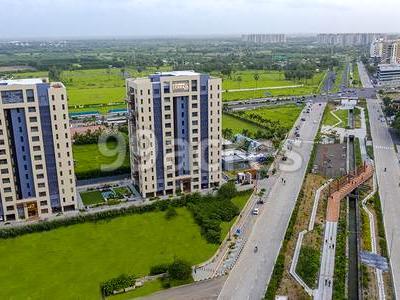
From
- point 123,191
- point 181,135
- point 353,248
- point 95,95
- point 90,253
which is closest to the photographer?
point 90,253

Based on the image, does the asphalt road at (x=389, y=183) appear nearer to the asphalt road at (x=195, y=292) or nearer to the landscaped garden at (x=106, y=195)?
the asphalt road at (x=195, y=292)

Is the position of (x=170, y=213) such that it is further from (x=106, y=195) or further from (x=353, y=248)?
(x=353, y=248)

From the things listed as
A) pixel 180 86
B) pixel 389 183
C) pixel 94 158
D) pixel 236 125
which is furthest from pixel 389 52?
pixel 180 86

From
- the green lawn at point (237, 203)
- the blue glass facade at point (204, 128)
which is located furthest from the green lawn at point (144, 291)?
the blue glass facade at point (204, 128)

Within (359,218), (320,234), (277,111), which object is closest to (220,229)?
(320,234)

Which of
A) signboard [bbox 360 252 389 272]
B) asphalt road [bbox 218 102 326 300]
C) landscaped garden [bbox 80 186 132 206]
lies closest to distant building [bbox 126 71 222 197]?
landscaped garden [bbox 80 186 132 206]

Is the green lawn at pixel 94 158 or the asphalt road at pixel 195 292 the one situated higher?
the green lawn at pixel 94 158
